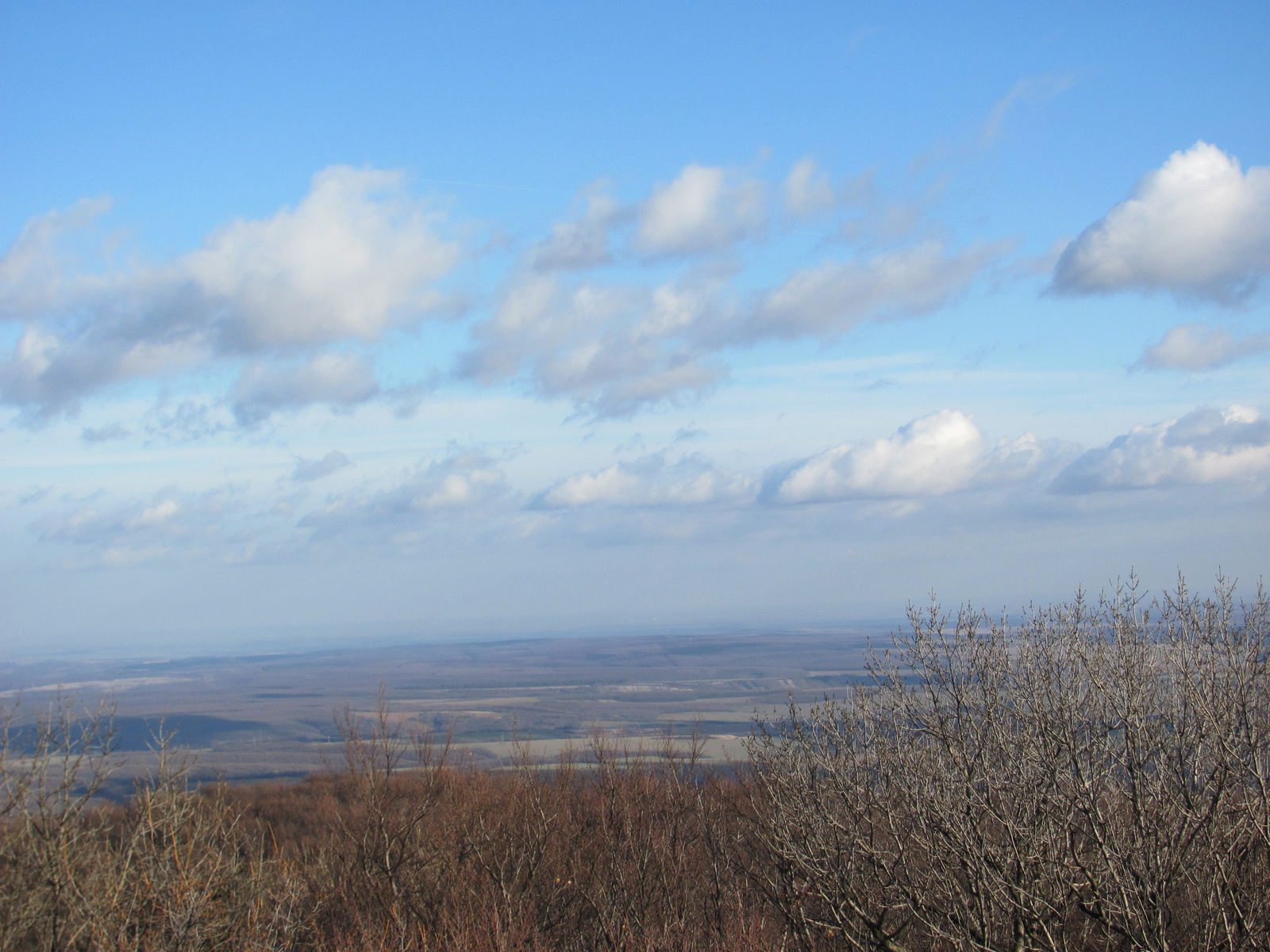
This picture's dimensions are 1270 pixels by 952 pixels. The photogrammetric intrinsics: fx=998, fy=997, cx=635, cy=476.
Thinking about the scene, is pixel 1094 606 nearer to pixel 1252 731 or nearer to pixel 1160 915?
pixel 1252 731

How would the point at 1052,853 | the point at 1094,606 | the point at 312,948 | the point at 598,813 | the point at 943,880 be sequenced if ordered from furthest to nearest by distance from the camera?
1. the point at 598,813
2. the point at 312,948
3. the point at 1094,606
4. the point at 943,880
5. the point at 1052,853

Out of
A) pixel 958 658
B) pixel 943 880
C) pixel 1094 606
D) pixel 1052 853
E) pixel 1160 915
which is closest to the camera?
pixel 1160 915

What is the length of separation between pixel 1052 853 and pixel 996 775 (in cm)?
200

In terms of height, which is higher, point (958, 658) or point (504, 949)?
point (958, 658)

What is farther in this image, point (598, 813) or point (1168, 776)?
point (598, 813)

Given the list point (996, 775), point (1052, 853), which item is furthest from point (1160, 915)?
point (996, 775)

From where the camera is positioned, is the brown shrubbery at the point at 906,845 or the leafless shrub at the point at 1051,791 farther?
the brown shrubbery at the point at 906,845

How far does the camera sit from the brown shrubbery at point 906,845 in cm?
1783

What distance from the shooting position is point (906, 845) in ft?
69.1

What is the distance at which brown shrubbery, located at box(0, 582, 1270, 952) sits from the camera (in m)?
17.8

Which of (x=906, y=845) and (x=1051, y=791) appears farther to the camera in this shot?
(x=906, y=845)

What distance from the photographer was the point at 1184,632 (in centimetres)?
2025

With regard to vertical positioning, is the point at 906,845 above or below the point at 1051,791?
below

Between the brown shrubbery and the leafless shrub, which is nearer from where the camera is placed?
the leafless shrub
